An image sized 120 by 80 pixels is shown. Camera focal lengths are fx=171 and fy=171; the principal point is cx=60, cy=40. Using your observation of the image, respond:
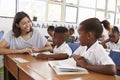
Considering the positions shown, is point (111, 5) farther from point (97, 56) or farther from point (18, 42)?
point (97, 56)

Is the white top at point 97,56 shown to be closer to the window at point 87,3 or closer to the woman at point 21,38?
the woman at point 21,38

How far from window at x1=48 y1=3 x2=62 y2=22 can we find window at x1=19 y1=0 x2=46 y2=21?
0.61ft

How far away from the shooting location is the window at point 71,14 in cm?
456

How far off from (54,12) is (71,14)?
58 centimetres

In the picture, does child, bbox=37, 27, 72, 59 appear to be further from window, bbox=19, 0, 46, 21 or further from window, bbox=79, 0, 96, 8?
window, bbox=79, 0, 96, 8

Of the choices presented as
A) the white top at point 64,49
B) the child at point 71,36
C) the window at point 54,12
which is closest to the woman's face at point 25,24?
the white top at point 64,49

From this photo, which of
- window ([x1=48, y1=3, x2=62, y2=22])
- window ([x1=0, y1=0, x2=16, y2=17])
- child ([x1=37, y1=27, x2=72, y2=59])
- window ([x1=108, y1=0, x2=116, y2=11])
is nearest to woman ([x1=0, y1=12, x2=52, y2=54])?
child ([x1=37, y1=27, x2=72, y2=59])

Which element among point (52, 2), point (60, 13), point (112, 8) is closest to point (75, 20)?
point (60, 13)

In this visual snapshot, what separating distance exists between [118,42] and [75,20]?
2.09 metres

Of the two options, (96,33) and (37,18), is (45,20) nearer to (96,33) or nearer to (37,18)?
(37,18)

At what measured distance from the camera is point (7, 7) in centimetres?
356

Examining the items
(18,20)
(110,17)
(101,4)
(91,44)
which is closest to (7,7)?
(18,20)

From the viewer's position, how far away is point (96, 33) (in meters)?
1.15

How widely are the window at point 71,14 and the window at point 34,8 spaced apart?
2.39 feet
